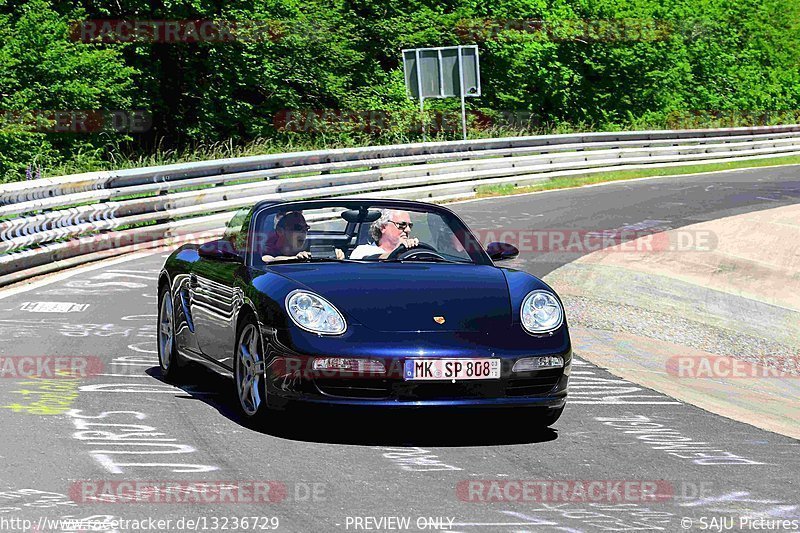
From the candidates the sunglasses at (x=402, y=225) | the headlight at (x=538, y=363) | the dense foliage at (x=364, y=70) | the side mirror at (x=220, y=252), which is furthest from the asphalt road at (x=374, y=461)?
the dense foliage at (x=364, y=70)

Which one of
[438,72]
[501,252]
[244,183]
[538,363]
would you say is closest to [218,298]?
[501,252]

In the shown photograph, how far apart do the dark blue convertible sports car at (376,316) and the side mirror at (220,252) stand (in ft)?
0.04

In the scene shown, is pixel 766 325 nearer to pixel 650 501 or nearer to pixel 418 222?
pixel 418 222

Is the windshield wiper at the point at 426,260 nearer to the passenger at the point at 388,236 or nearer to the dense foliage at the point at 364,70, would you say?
the passenger at the point at 388,236

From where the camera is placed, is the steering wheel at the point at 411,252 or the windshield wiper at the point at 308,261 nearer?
the windshield wiper at the point at 308,261

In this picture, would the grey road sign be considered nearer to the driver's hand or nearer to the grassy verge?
the grassy verge

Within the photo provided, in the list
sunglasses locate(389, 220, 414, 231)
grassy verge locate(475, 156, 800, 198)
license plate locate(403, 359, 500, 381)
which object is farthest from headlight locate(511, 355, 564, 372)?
grassy verge locate(475, 156, 800, 198)

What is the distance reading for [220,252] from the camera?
880cm

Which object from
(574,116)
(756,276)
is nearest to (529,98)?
(574,116)

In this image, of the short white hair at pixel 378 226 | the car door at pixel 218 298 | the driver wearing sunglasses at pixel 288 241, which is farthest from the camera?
the short white hair at pixel 378 226

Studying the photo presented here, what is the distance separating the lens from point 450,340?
7.58m

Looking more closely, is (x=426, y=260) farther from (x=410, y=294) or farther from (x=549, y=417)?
(x=549, y=417)

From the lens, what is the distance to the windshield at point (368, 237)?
877cm

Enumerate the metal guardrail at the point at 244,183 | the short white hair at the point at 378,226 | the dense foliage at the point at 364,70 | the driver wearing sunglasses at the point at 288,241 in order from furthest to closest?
the dense foliage at the point at 364,70 → the metal guardrail at the point at 244,183 → the short white hair at the point at 378,226 → the driver wearing sunglasses at the point at 288,241
